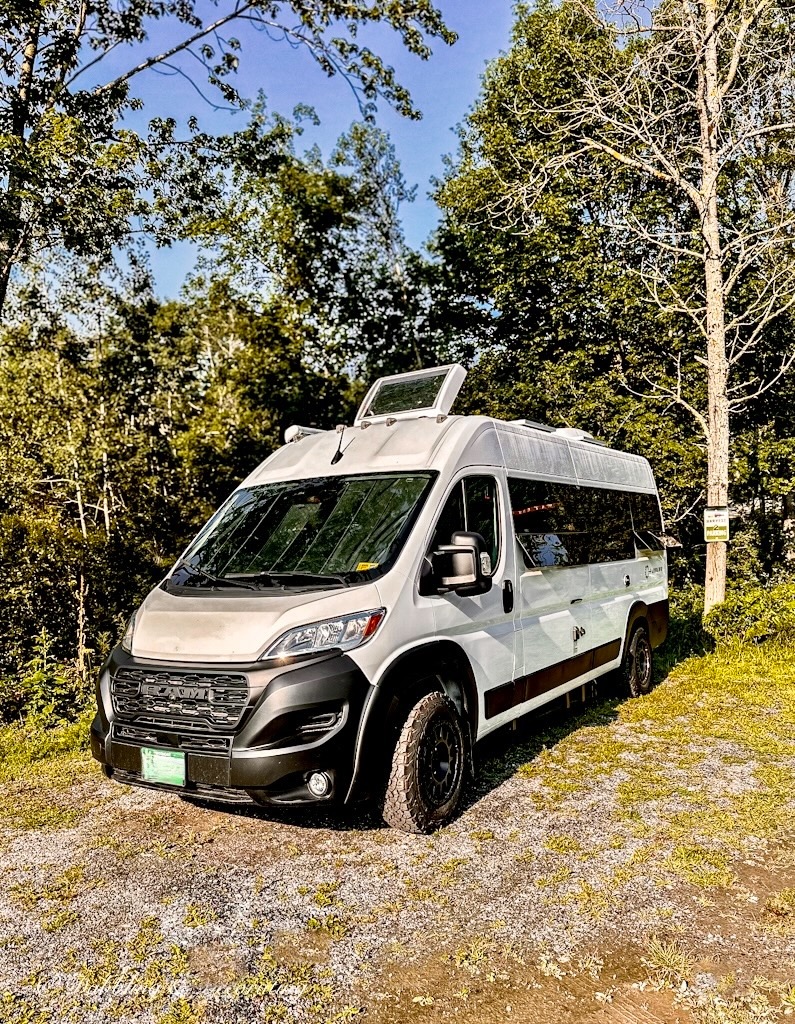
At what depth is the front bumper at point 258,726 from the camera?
3674 millimetres

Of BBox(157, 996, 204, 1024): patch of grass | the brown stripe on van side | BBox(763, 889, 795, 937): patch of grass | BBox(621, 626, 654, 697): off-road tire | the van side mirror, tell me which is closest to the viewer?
A: BBox(157, 996, 204, 1024): patch of grass

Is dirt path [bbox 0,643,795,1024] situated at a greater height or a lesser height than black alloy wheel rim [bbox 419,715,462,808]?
lesser

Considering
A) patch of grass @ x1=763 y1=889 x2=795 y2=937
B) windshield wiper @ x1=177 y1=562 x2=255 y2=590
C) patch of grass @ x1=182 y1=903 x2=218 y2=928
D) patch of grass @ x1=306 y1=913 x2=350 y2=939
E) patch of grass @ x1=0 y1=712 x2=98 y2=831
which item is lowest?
patch of grass @ x1=0 y1=712 x2=98 y2=831

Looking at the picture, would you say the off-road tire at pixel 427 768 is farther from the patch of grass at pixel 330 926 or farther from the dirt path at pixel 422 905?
the patch of grass at pixel 330 926

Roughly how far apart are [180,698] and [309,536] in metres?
1.27

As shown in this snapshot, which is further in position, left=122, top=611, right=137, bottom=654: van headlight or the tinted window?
the tinted window

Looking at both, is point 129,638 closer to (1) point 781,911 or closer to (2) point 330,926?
(2) point 330,926

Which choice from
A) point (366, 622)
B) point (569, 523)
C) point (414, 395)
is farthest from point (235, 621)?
point (569, 523)

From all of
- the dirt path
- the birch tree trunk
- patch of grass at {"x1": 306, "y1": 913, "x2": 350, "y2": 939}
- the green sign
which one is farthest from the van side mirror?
the birch tree trunk

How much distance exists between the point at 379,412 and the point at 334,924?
363cm

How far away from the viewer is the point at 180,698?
155 inches

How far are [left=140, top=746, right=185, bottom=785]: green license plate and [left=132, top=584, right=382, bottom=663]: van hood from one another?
48 centimetres

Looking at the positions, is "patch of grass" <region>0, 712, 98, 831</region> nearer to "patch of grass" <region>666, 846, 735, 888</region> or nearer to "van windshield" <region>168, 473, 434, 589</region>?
"van windshield" <region>168, 473, 434, 589</region>

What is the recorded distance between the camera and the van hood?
3.88 metres
